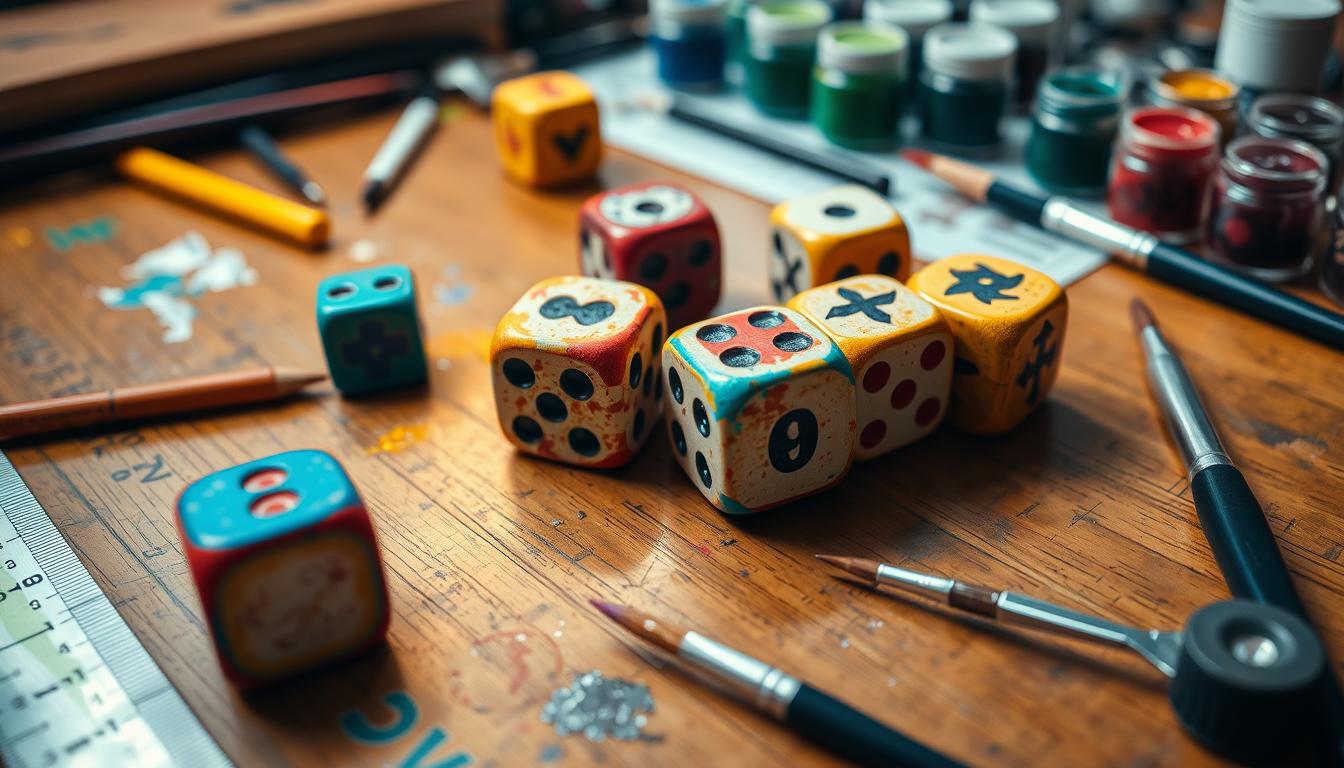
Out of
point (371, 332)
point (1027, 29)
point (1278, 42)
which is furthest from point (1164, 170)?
point (371, 332)

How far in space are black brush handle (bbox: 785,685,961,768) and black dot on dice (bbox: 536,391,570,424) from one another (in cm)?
31

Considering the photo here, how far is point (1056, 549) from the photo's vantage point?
777 millimetres

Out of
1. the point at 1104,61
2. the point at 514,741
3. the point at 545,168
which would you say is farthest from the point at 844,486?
the point at 1104,61

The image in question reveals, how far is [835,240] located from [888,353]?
18 cm

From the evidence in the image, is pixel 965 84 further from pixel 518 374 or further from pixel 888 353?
pixel 518 374

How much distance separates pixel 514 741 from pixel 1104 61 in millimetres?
1297

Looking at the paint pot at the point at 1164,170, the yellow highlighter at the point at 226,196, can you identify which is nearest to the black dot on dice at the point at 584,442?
the yellow highlighter at the point at 226,196

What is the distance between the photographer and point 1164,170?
1.11 metres

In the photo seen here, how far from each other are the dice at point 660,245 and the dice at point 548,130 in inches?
9.9

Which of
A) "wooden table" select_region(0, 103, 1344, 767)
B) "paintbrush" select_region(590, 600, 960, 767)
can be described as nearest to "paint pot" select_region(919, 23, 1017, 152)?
"wooden table" select_region(0, 103, 1344, 767)

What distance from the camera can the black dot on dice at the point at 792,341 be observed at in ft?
2.62

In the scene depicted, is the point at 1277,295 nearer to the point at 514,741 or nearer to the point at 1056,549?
the point at 1056,549

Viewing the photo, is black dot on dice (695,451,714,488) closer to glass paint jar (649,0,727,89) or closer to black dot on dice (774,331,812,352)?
black dot on dice (774,331,812,352)

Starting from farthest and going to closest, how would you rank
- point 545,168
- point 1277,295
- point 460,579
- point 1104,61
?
point 1104,61
point 545,168
point 1277,295
point 460,579
